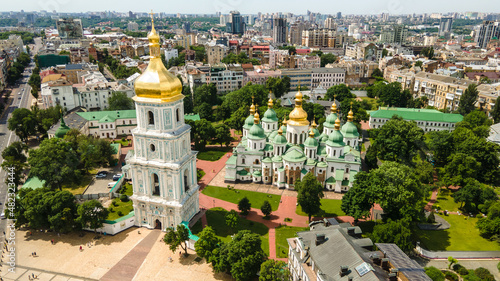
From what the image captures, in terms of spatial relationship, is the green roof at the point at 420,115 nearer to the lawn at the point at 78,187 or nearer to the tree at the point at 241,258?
the tree at the point at 241,258

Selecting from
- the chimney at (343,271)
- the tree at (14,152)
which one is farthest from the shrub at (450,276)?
the tree at (14,152)

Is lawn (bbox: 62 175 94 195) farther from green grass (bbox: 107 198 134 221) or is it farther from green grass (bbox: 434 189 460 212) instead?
green grass (bbox: 434 189 460 212)

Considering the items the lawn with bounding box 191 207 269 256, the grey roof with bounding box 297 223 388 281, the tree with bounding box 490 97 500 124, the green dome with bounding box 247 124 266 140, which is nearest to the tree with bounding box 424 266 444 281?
the grey roof with bounding box 297 223 388 281

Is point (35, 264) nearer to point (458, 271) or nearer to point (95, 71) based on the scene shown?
point (458, 271)

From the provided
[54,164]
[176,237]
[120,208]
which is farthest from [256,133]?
[54,164]

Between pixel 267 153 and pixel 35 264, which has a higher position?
pixel 267 153

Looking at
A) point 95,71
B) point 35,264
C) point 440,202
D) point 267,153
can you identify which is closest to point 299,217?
point 267,153
